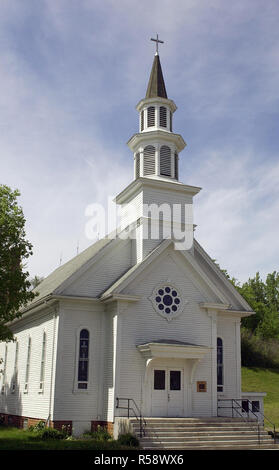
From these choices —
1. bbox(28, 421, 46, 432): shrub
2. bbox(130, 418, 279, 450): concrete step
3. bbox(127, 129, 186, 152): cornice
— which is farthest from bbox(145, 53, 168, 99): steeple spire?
bbox(28, 421, 46, 432): shrub

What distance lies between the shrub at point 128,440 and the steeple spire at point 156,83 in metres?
17.9

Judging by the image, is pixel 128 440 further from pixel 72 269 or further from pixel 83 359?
pixel 72 269

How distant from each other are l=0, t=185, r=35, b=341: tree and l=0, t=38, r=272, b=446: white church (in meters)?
1.77

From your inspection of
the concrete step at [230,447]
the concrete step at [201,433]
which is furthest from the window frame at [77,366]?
the concrete step at [230,447]

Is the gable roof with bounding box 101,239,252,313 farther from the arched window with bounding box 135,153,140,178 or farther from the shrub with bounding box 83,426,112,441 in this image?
the shrub with bounding box 83,426,112,441

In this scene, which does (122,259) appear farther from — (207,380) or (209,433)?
(209,433)

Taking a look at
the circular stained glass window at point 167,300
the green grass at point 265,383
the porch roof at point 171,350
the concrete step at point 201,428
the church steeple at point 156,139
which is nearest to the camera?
the concrete step at point 201,428

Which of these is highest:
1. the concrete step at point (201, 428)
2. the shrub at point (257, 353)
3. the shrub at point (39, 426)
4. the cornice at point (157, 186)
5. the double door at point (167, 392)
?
the cornice at point (157, 186)

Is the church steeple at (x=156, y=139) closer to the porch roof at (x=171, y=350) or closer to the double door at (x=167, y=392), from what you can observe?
the porch roof at (x=171, y=350)

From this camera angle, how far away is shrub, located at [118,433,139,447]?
19094 mm

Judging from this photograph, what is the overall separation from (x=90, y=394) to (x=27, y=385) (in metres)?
5.57

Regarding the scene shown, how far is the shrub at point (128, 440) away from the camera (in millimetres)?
19094

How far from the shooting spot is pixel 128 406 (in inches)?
868

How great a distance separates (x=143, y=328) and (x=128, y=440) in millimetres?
5509
